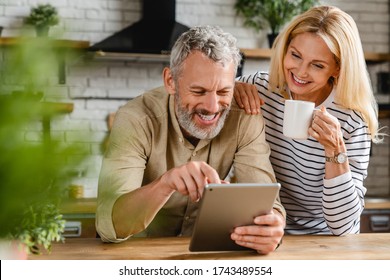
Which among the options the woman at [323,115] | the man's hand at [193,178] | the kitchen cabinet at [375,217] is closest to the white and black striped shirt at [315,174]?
the woman at [323,115]

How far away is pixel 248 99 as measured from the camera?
180cm

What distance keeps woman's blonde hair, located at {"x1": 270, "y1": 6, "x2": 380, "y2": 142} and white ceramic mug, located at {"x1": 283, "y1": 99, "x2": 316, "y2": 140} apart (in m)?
0.21

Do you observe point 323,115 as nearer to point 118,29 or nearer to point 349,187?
point 349,187

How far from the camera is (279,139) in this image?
191 centimetres

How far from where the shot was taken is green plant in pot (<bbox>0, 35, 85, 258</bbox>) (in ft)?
1.19

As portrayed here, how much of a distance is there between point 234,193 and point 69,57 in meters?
0.89

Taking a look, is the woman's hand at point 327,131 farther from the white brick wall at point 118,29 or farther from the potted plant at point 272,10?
the potted plant at point 272,10

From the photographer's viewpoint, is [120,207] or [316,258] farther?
[120,207]

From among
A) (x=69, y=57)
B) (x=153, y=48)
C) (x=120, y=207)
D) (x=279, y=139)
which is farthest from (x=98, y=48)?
(x=69, y=57)

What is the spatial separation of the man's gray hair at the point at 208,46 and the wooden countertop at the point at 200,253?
496 millimetres

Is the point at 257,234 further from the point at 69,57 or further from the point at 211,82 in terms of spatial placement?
the point at 69,57

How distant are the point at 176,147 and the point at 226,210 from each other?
0.50 metres

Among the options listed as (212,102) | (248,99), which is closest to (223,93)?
(212,102)

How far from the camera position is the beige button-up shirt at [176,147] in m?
1.69
